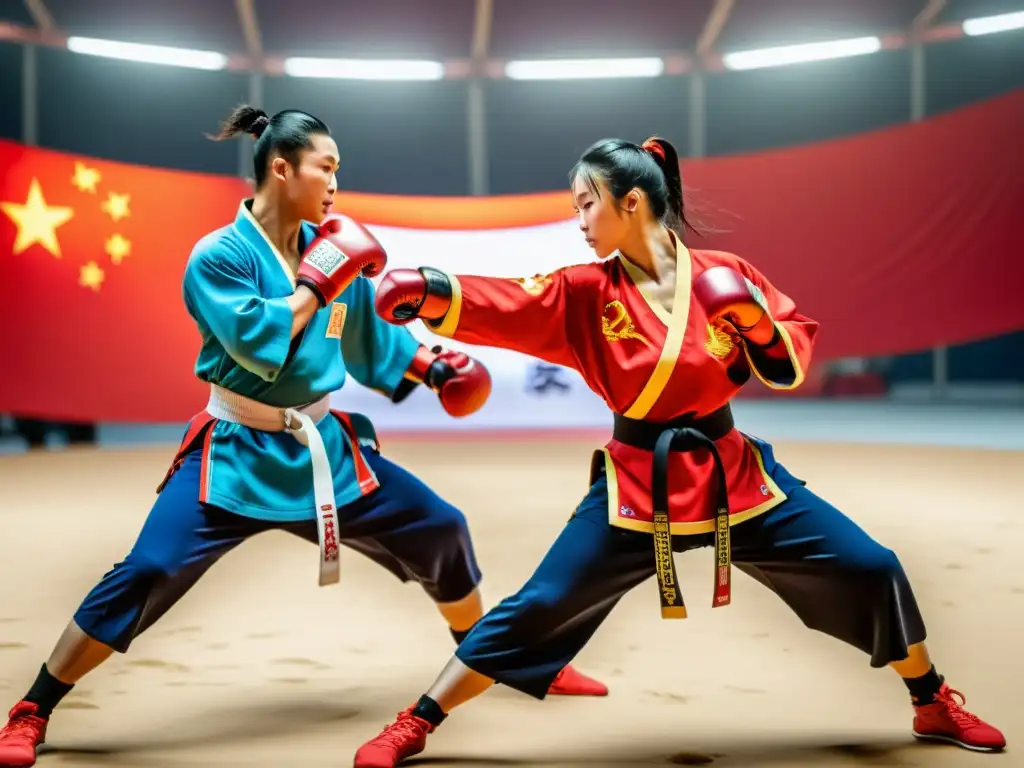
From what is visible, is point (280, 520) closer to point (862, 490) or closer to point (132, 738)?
point (132, 738)

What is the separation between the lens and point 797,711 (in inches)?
77.2

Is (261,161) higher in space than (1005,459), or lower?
higher

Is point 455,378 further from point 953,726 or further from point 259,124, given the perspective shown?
point 953,726

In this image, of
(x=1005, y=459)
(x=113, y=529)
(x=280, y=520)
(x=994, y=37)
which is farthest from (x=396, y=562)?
(x=994, y=37)

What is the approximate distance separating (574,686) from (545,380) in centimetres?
588

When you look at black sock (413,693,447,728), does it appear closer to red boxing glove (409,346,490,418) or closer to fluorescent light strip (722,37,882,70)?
red boxing glove (409,346,490,418)

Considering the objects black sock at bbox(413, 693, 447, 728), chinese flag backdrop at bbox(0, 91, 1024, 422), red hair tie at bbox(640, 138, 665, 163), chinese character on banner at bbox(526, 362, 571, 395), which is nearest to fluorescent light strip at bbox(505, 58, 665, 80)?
chinese flag backdrop at bbox(0, 91, 1024, 422)

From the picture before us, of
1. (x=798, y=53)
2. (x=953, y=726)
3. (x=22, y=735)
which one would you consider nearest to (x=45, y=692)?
(x=22, y=735)

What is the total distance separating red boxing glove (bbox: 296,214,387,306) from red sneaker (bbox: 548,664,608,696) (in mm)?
909

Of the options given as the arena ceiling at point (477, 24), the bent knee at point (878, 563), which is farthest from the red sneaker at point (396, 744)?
the arena ceiling at point (477, 24)

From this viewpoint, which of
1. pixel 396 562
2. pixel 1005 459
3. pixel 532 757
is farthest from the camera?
pixel 1005 459

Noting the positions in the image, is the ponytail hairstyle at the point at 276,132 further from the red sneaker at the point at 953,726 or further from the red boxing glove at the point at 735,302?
the red sneaker at the point at 953,726

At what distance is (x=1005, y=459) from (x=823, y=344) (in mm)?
2112

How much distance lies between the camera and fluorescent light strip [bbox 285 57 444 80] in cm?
927
